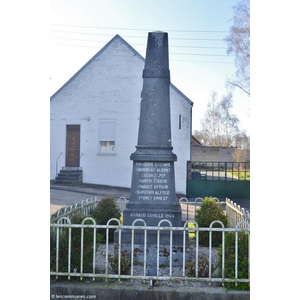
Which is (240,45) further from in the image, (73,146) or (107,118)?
(107,118)

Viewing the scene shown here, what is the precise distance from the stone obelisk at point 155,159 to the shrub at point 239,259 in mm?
647

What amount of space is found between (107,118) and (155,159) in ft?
14.3

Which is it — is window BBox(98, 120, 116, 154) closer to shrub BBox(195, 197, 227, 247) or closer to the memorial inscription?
shrub BBox(195, 197, 227, 247)

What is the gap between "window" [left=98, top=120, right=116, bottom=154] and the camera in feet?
21.2

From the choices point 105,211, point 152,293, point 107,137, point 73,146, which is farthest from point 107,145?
point 152,293

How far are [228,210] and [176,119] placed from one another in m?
4.21

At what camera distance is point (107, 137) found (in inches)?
268

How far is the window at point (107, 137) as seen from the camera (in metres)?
6.47

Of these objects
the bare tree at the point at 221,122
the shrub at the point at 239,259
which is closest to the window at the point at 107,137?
the bare tree at the point at 221,122

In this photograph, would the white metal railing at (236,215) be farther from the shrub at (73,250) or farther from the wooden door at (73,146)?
the wooden door at (73,146)

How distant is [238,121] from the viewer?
130 inches

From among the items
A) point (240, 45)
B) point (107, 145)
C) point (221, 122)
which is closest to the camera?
point (240, 45)
